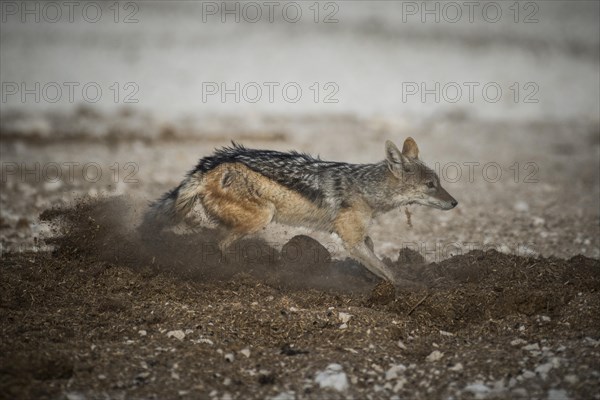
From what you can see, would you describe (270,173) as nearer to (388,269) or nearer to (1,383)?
(388,269)

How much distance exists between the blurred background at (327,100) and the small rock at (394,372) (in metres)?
4.07

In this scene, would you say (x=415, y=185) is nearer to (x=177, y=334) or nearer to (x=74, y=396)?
(x=177, y=334)

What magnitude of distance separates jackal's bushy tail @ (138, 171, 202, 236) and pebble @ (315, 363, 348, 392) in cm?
332

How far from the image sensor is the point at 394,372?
605 cm

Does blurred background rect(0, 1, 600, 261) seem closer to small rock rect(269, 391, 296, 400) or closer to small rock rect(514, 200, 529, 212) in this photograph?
small rock rect(514, 200, 529, 212)

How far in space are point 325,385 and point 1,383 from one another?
8.44 ft

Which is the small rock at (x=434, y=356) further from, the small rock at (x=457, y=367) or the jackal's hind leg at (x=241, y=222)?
the jackal's hind leg at (x=241, y=222)

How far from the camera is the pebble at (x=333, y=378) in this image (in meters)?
5.80

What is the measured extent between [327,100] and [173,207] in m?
12.4

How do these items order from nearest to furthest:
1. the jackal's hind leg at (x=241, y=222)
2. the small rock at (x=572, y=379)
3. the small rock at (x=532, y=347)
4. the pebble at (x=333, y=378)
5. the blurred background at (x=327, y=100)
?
the small rock at (x=572, y=379), the pebble at (x=333, y=378), the small rock at (x=532, y=347), the jackal's hind leg at (x=241, y=222), the blurred background at (x=327, y=100)

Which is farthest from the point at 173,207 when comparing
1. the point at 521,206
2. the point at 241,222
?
the point at 521,206

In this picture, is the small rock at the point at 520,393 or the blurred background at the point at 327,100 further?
the blurred background at the point at 327,100

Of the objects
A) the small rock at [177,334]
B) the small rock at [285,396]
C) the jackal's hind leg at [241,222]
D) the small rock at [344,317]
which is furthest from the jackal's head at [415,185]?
the small rock at [285,396]

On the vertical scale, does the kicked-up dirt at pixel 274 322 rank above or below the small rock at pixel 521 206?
below
